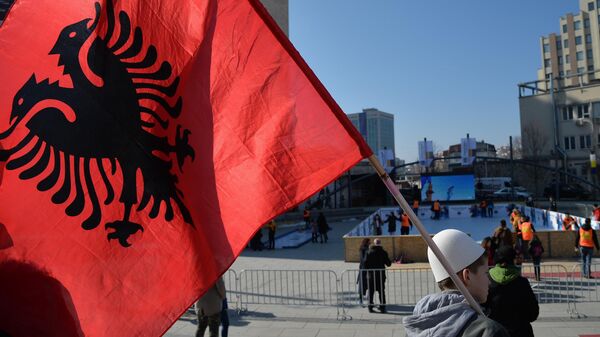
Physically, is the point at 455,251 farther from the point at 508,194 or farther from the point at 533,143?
the point at 533,143

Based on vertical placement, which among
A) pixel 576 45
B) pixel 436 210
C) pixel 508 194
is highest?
pixel 576 45

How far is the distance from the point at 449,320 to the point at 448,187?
4468 cm

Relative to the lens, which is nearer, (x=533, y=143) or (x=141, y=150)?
(x=141, y=150)

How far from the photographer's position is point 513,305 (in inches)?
153

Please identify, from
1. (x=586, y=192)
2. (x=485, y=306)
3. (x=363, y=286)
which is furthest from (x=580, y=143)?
(x=485, y=306)

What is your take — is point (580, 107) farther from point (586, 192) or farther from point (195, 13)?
point (195, 13)

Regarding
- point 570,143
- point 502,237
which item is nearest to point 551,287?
point 502,237

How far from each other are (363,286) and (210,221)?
8.50 m

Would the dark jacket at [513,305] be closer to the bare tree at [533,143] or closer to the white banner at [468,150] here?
the white banner at [468,150]

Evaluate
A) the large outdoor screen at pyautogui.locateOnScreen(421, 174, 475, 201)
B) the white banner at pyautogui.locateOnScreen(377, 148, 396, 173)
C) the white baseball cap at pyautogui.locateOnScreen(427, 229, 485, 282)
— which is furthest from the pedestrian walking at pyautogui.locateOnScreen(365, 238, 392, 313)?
the white banner at pyautogui.locateOnScreen(377, 148, 396, 173)

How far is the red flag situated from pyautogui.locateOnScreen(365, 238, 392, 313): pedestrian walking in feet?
25.6

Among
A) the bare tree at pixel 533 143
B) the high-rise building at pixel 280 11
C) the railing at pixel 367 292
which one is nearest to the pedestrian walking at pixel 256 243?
the railing at pixel 367 292

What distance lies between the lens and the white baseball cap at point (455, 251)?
2404 mm

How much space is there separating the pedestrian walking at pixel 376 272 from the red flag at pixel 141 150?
781cm
